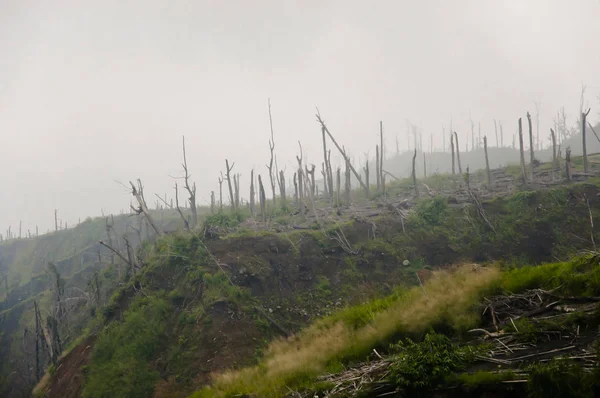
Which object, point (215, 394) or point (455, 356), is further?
point (215, 394)

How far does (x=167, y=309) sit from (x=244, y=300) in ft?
10.5

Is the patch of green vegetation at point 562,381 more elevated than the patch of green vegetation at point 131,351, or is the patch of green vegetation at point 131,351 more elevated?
the patch of green vegetation at point 562,381

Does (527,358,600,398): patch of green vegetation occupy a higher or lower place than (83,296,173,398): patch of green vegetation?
higher

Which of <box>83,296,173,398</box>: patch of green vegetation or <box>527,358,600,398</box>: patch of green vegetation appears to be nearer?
<box>527,358,600,398</box>: patch of green vegetation

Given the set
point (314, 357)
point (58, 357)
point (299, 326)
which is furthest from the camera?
point (58, 357)

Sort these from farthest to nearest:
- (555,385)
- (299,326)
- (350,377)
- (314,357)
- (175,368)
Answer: (299,326) < (175,368) < (314,357) < (350,377) < (555,385)

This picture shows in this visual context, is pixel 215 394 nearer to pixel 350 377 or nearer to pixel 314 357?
pixel 314 357

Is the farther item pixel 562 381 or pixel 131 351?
pixel 131 351

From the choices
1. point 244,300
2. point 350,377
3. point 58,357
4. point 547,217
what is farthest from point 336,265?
point 58,357

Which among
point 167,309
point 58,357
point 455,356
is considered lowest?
point 58,357

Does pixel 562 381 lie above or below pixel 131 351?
above

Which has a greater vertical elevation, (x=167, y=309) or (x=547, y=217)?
(x=547, y=217)

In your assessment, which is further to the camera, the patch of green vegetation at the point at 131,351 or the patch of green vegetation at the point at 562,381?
the patch of green vegetation at the point at 131,351

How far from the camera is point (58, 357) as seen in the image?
1916 cm
